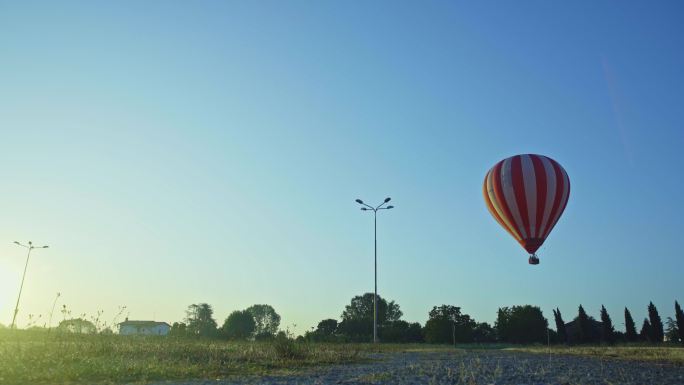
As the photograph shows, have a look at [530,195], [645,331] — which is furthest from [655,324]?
[530,195]

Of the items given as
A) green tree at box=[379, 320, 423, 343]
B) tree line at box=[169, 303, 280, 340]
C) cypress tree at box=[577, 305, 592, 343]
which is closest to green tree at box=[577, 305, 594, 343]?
cypress tree at box=[577, 305, 592, 343]

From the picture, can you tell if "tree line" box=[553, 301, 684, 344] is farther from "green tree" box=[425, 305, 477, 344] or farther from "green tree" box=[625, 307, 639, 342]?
"green tree" box=[425, 305, 477, 344]

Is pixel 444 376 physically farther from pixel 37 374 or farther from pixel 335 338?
pixel 335 338

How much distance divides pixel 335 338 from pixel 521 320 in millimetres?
76097

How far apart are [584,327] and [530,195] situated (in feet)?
209

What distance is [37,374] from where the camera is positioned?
1069 centimetres

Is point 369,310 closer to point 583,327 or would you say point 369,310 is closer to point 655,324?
point 583,327

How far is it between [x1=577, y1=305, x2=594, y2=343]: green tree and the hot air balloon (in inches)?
2409

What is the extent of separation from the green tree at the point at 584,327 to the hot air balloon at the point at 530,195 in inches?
2409

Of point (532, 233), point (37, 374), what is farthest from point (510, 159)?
point (37, 374)

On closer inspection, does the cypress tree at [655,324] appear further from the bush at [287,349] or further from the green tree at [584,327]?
the bush at [287,349]

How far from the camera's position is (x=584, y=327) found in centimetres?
7569

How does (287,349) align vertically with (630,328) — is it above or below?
below

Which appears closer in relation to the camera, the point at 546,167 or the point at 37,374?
the point at 37,374
